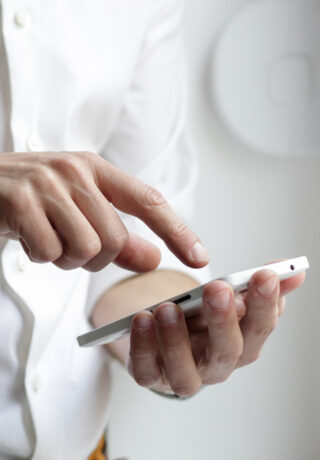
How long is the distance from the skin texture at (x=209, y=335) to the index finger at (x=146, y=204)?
0.04 meters

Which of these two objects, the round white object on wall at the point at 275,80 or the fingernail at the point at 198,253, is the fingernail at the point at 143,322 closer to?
the fingernail at the point at 198,253

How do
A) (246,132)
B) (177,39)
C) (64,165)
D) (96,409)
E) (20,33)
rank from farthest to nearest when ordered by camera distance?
(246,132) → (177,39) → (96,409) → (20,33) → (64,165)

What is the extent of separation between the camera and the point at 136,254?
0.50m

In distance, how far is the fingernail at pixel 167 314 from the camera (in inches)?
17.5

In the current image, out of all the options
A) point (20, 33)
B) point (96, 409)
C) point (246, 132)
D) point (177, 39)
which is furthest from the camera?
point (246, 132)

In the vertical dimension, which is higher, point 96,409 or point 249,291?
point 249,291

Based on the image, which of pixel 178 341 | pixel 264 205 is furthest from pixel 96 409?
pixel 264 205

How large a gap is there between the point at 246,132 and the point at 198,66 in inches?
5.8

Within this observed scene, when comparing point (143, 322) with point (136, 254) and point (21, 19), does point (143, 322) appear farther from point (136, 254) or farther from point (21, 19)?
point (21, 19)

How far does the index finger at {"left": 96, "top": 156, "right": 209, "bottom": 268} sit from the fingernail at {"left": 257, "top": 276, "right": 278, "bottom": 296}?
0.05m

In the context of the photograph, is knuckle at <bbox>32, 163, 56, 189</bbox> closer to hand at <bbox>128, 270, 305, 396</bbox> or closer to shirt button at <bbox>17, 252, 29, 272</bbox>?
hand at <bbox>128, 270, 305, 396</bbox>

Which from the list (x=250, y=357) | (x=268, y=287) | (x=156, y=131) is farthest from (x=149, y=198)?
(x=156, y=131)

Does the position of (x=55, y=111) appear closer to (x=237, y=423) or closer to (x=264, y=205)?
(x=264, y=205)

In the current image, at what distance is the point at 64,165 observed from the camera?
0.39 metres
